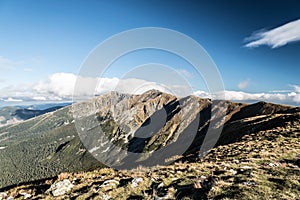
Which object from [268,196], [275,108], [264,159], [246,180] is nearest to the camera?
[268,196]

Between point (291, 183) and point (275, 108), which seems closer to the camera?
point (291, 183)

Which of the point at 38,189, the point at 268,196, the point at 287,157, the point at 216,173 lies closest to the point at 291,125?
the point at 287,157

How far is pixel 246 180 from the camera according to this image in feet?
51.3

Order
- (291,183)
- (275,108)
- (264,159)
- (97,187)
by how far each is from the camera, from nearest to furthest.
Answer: (291,183)
(97,187)
(264,159)
(275,108)

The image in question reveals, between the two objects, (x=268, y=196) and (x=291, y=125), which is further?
(x=291, y=125)

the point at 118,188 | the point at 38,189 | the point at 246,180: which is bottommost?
the point at 38,189

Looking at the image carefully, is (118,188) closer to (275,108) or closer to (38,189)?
(38,189)

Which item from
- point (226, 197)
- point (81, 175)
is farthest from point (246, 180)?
point (81, 175)

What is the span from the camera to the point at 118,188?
16375 mm

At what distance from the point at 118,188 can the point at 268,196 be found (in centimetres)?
976

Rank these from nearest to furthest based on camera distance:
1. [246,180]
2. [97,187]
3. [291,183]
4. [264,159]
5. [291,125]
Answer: [291,183], [246,180], [97,187], [264,159], [291,125]

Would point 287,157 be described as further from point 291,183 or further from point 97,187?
point 97,187

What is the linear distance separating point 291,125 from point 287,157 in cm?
2908

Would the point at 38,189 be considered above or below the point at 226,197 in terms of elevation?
below
